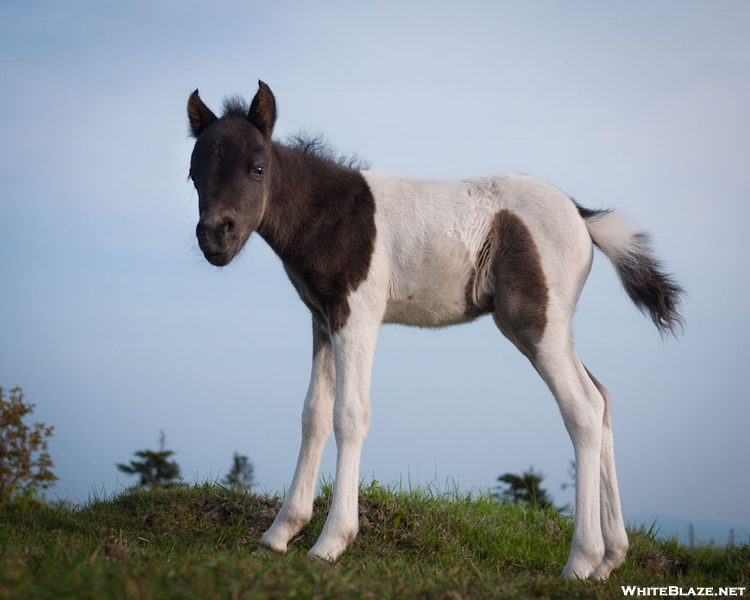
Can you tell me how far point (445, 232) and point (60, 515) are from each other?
15.5ft

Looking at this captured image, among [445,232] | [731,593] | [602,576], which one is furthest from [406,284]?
[731,593]

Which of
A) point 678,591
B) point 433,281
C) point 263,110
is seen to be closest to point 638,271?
point 433,281

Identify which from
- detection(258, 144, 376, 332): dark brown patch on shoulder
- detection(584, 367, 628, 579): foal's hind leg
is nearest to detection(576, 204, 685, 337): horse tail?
detection(584, 367, 628, 579): foal's hind leg

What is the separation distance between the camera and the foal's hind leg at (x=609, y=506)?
19.4 feet

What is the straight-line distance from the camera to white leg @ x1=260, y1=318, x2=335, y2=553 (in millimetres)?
6004

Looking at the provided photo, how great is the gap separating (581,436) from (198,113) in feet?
13.5

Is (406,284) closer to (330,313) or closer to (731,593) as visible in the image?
(330,313)

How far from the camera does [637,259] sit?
644cm

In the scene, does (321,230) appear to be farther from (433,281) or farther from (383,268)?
(433,281)

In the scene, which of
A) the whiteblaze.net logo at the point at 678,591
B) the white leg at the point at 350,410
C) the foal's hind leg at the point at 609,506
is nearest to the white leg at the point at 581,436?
the foal's hind leg at the point at 609,506

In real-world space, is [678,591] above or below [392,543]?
above

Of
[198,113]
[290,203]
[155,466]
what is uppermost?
[198,113]

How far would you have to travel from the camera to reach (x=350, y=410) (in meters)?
5.62

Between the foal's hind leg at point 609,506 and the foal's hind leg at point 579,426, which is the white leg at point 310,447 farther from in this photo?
the foal's hind leg at point 609,506
